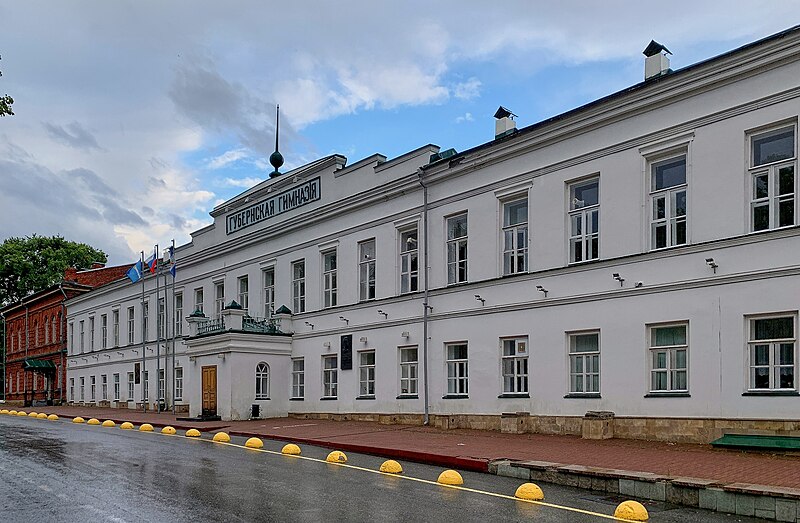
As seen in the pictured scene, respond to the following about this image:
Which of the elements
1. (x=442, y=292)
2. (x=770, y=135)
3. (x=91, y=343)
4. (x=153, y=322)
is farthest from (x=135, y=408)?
(x=770, y=135)

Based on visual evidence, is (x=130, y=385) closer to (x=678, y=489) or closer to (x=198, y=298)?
(x=198, y=298)

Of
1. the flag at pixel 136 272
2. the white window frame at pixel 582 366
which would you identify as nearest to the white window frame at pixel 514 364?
the white window frame at pixel 582 366

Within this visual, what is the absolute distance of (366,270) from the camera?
92.5 feet

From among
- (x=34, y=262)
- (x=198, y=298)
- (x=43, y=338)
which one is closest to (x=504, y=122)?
(x=198, y=298)

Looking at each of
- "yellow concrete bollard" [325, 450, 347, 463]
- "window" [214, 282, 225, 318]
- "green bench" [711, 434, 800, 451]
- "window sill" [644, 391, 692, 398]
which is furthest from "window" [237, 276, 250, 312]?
"green bench" [711, 434, 800, 451]

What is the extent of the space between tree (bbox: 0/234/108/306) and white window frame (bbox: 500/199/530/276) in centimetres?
6231

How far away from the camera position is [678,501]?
11094 mm

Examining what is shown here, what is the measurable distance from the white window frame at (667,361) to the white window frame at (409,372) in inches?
352

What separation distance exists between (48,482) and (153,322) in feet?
105

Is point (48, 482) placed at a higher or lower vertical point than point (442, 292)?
lower

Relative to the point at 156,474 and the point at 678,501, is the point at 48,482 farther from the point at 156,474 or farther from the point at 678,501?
the point at 678,501

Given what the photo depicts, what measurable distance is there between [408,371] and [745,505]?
16.0 meters

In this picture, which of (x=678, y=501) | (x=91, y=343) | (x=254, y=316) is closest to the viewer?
(x=678, y=501)

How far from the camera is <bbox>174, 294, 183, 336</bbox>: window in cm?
4066
